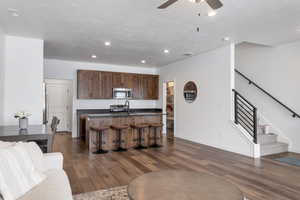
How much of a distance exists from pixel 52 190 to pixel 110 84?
586 cm

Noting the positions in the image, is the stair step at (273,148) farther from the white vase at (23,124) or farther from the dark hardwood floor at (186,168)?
the white vase at (23,124)

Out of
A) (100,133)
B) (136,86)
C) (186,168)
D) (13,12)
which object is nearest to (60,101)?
(136,86)

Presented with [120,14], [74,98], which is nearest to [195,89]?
[120,14]

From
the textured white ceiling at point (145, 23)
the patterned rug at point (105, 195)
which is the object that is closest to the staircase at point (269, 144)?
the textured white ceiling at point (145, 23)

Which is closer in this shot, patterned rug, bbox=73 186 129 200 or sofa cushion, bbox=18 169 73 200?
sofa cushion, bbox=18 169 73 200

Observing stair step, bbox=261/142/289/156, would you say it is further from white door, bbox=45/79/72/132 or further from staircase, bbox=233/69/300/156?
white door, bbox=45/79/72/132

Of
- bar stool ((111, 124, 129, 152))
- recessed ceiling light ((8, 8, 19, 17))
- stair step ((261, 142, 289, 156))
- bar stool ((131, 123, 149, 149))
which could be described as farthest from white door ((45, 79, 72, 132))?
stair step ((261, 142, 289, 156))

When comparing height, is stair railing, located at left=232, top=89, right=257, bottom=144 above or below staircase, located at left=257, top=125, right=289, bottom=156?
above

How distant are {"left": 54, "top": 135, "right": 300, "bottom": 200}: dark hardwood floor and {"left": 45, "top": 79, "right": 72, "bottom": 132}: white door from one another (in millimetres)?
3045

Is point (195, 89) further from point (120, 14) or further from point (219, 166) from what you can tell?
point (120, 14)

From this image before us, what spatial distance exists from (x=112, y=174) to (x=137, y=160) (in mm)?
950

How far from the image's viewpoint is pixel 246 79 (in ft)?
20.3

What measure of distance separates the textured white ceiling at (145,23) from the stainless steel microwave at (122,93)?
2.29 metres

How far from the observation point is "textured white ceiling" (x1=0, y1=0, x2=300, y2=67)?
299 cm
